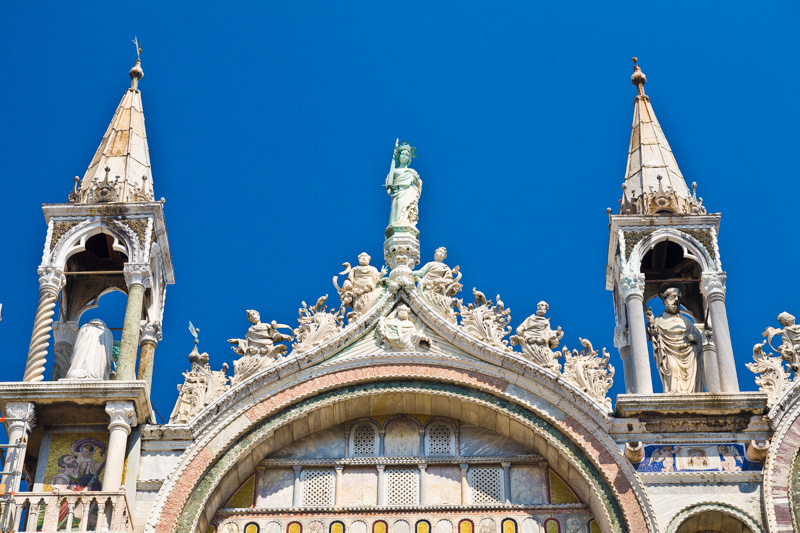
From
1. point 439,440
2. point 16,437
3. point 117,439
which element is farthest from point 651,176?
point 16,437

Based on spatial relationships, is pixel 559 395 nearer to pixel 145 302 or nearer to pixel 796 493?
pixel 796 493

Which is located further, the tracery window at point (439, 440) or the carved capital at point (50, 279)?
the carved capital at point (50, 279)

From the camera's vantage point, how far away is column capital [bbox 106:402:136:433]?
67.2 feet

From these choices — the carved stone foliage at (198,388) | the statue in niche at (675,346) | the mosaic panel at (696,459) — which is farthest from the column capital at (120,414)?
the statue in niche at (675,346)

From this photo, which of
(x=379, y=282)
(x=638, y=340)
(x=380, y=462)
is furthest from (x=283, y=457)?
(x=638, y=340)

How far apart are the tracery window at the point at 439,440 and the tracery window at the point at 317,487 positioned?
51.2 inches

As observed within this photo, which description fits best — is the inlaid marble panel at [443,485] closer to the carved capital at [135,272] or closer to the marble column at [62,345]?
the carved capital at [135,272]

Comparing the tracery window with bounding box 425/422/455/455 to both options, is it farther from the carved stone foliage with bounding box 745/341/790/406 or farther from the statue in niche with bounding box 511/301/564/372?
the carved stone foliage with bounding box 745/341/790/406

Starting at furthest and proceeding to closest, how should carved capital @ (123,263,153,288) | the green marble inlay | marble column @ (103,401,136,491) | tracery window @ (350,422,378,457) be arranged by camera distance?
carved capital @ (123,263,153,288) → tracery window @ (350,422,378,457) → the green marble inlay → marble column @ (103,401,136,491)

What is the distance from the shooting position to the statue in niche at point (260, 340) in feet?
70.8

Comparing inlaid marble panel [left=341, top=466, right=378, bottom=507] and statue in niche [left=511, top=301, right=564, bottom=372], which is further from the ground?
statue in niche [left=511, top=301, right=564, bottom=372]

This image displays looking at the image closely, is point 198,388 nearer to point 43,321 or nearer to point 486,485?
point 43,321

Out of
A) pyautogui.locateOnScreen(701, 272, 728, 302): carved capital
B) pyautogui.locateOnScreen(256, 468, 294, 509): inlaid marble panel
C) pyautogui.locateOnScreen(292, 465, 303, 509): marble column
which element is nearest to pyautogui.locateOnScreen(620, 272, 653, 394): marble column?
pyautogui.locateOnScreen(701, 272, 728, 302): carved capital

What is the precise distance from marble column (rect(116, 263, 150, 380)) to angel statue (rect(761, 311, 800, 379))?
7.91m
